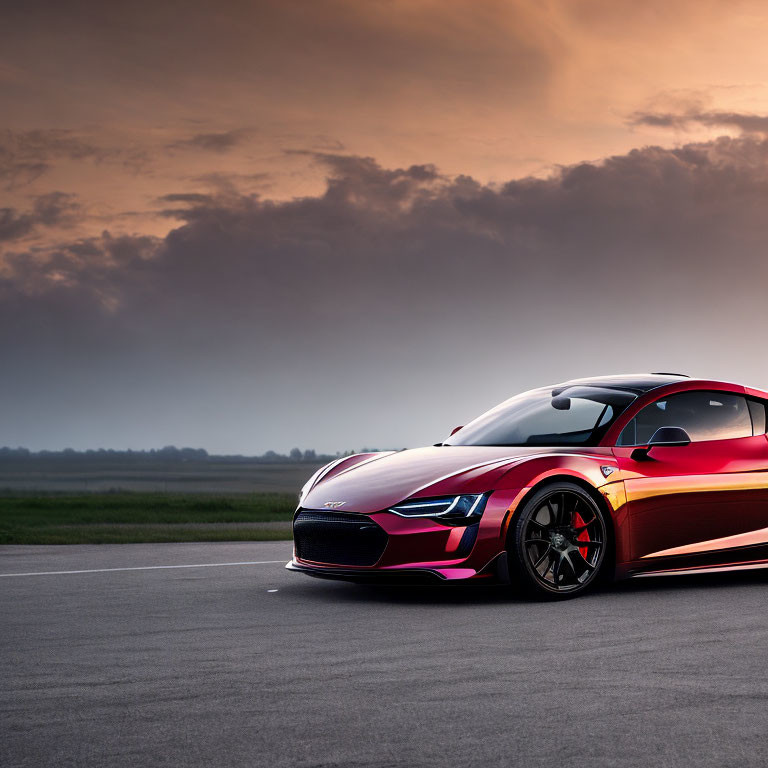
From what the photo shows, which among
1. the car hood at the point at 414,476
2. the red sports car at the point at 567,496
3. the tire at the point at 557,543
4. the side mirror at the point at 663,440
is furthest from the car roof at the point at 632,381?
the tire at the point at 557,543

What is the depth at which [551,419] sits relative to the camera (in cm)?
902

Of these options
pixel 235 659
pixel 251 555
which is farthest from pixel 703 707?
pixel 251 555

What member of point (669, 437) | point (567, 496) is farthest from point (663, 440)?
point (567, 496)

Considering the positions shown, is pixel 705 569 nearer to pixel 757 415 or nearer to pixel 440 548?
pixel 757 415

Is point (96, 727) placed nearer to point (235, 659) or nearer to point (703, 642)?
point (235, 659)

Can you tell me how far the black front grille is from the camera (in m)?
7.73

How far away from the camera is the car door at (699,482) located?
325 inches

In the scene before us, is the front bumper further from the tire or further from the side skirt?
the side skirt

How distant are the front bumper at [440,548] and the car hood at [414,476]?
0.55ft

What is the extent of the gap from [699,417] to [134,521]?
18.5m

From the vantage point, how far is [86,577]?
31.9 feet

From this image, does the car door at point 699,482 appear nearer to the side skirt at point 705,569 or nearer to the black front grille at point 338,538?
the side skirt at point 705,569

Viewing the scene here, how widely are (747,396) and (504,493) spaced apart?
103 inches

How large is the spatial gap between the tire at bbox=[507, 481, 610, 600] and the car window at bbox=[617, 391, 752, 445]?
→ 90 centimetres
